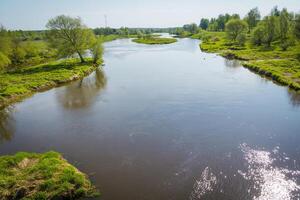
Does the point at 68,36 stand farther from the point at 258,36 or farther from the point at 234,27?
the point at 234,27

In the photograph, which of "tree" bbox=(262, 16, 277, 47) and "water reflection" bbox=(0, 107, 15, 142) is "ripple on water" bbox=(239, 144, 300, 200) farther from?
"tree" bbox=(262, 16, 277, 47)

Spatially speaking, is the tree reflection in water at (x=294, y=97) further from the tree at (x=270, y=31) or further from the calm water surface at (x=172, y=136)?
the tree at (x=270, y=31)

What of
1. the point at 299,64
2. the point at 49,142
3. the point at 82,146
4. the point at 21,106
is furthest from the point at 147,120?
the point at 299,64

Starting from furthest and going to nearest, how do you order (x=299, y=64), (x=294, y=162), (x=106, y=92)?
(x=299, y=64) → (x=106, y=92) → (x=294, y=162)

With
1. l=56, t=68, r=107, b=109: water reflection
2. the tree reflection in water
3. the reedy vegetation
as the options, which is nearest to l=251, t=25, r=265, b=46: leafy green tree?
the reedy vegetation

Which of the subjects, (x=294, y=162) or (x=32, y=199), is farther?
(x=294, y=162)

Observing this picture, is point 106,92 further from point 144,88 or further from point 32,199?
point 32,199
